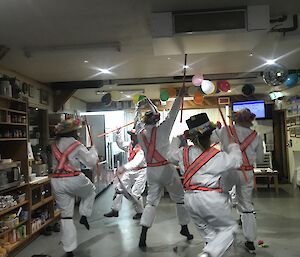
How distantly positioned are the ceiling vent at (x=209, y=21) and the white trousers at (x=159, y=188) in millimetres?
1635

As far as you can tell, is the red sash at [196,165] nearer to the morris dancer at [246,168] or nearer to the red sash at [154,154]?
the morris dancer at [246,168]

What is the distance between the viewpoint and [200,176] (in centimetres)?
262

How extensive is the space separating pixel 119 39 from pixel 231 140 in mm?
1733

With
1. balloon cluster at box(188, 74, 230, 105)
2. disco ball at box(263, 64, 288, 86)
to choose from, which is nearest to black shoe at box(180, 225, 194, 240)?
balloon cluster at box(188, 74, 230, 105)

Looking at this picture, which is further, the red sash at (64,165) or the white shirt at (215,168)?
the red sash at (64,165)

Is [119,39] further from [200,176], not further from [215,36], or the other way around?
[200,176]

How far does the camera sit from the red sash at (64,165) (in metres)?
3.60

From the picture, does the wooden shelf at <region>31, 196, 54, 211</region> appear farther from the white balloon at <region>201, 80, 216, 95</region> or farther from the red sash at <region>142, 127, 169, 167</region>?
the white balloon at <region>201, 80, 216, 95</region>

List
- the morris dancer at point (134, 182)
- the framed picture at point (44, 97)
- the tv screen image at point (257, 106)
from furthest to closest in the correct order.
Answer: the tv screen image at point (257, 106), the framed picture at point (44, 97), the morris dancer at point (134, 182)

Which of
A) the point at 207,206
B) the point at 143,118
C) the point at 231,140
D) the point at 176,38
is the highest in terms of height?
the point at 176,38

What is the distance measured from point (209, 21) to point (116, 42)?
4.14 feet

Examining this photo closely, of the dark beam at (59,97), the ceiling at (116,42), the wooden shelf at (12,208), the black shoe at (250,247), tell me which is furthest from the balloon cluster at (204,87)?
the wooden shelf at (12,208)

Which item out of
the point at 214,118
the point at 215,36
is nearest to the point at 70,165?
the point at 215,36

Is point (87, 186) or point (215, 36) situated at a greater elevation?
point (215, 36)
